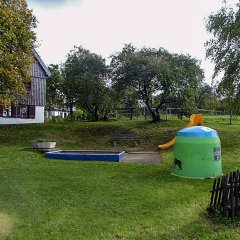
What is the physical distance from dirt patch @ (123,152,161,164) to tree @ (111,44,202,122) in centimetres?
1061

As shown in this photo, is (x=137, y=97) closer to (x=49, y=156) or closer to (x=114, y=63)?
(x=114, y=63)

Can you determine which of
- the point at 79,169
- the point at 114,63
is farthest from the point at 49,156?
the point at 114,63

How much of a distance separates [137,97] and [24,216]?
80.5 feet

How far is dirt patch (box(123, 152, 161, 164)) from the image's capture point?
608 inches

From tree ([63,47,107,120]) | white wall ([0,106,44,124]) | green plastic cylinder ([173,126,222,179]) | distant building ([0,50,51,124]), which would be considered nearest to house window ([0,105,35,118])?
distant building ([0,50,51,124])

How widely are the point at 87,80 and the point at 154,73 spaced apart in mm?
9977

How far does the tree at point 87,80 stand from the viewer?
35.2 m

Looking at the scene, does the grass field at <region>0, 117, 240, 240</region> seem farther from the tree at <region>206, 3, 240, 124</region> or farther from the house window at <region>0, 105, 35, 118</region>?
the house window at <region>0, 105, 35, 118</region>

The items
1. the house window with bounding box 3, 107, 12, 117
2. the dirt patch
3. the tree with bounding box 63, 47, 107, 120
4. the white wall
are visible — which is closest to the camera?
the dirt patch

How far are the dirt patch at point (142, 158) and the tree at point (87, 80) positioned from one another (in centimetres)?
1786

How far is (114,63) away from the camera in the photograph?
29766 millimetres

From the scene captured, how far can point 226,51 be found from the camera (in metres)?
21.2

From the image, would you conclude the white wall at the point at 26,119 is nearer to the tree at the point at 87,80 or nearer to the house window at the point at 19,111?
the house window at the point at 19,111

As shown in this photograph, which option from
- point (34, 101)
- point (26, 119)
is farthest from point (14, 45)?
point (34, 101)
